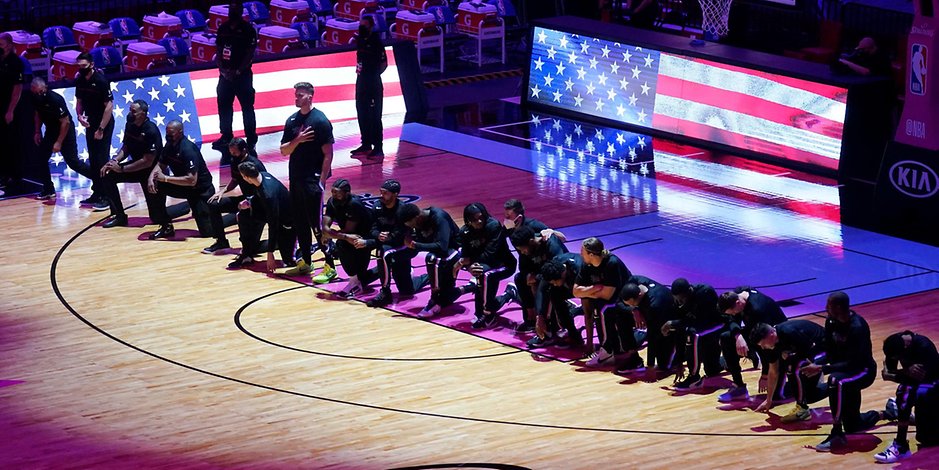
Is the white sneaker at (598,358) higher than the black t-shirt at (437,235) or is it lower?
lower

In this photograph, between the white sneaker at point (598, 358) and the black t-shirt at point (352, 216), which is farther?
the black t-shirt at point (352, 216)

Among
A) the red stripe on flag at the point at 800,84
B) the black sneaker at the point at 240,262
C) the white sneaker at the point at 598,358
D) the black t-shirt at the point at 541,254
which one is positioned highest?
the red stripe on flag at the point at 800,84

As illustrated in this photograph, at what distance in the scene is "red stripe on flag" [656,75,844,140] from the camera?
2288 centimetres

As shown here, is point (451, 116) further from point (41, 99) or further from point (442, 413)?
point (442, 413)

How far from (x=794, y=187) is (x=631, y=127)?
426 centimetres

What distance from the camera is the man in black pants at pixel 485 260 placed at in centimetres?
1636

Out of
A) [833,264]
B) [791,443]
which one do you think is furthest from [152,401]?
[833,264]

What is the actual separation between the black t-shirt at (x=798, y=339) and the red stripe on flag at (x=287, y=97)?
13.0 m

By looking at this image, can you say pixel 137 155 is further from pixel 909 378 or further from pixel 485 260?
pixel 909 378

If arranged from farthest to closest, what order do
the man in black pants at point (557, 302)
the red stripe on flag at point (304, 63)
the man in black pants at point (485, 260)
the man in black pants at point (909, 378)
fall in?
the red stripe on flag at point (304, 63) < the man in black pants at point (485, 260) < the man in black pants at point (557, 302) < the man in black pants at point (909, 378)

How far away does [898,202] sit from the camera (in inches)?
798

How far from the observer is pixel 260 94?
25266mm

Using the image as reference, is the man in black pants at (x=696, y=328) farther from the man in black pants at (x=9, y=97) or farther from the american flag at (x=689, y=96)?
the man in black pants at (x=9, y=97)

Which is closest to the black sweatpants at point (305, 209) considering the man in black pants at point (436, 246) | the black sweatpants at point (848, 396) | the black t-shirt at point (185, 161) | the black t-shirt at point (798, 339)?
the man in black pants at point (436, 246)
